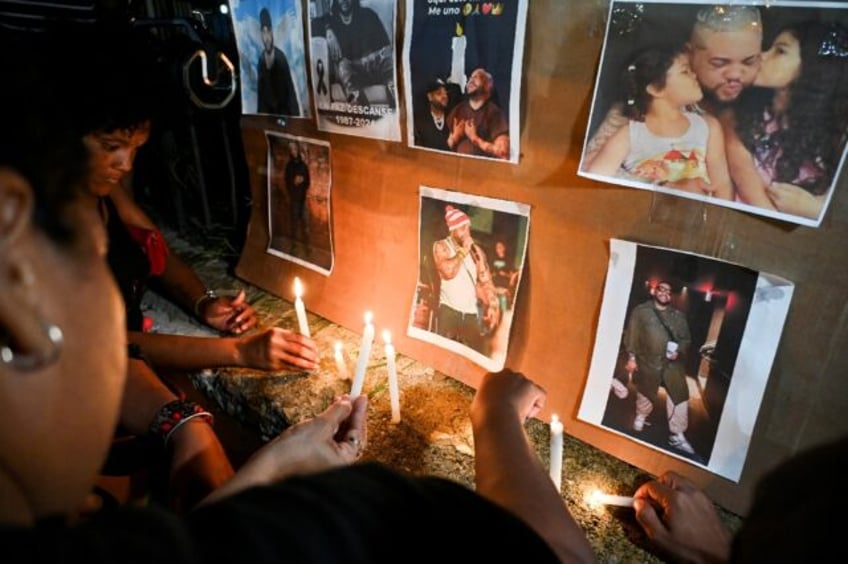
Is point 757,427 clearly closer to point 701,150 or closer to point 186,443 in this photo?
point 701,150

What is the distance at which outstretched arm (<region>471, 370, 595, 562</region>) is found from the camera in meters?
0.66

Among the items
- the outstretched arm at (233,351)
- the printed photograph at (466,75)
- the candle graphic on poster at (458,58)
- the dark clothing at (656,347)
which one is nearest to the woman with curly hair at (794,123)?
the dark clothing at (656,347)

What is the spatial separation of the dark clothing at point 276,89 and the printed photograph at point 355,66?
0.34 feet

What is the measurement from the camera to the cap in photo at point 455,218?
3.55ft

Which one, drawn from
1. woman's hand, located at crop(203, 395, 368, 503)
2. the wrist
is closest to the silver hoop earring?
woman's hand, located at crop(203, 395, 368, 503)

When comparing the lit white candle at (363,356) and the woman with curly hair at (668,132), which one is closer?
the woman with curly hair at (668,132)

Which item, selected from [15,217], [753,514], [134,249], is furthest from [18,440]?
[134,249]

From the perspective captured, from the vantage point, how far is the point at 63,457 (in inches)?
16.9

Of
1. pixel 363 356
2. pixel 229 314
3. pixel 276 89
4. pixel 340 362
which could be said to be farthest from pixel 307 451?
pixel 276 89

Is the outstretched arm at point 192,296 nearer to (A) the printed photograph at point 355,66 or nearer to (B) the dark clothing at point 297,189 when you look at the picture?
(B) the dark clothing at point 297,189

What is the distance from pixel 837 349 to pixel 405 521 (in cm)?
72

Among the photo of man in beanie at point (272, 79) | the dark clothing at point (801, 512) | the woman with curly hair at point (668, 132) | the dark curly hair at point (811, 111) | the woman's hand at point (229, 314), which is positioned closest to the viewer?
the dark clothing at point (801, 512)

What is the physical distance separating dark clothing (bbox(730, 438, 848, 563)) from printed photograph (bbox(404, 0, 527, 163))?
2.33ft

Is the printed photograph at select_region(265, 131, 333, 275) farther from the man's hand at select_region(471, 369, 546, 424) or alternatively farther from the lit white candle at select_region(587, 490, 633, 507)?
the lit white candle at select_region(587, 490, 633, 507)
